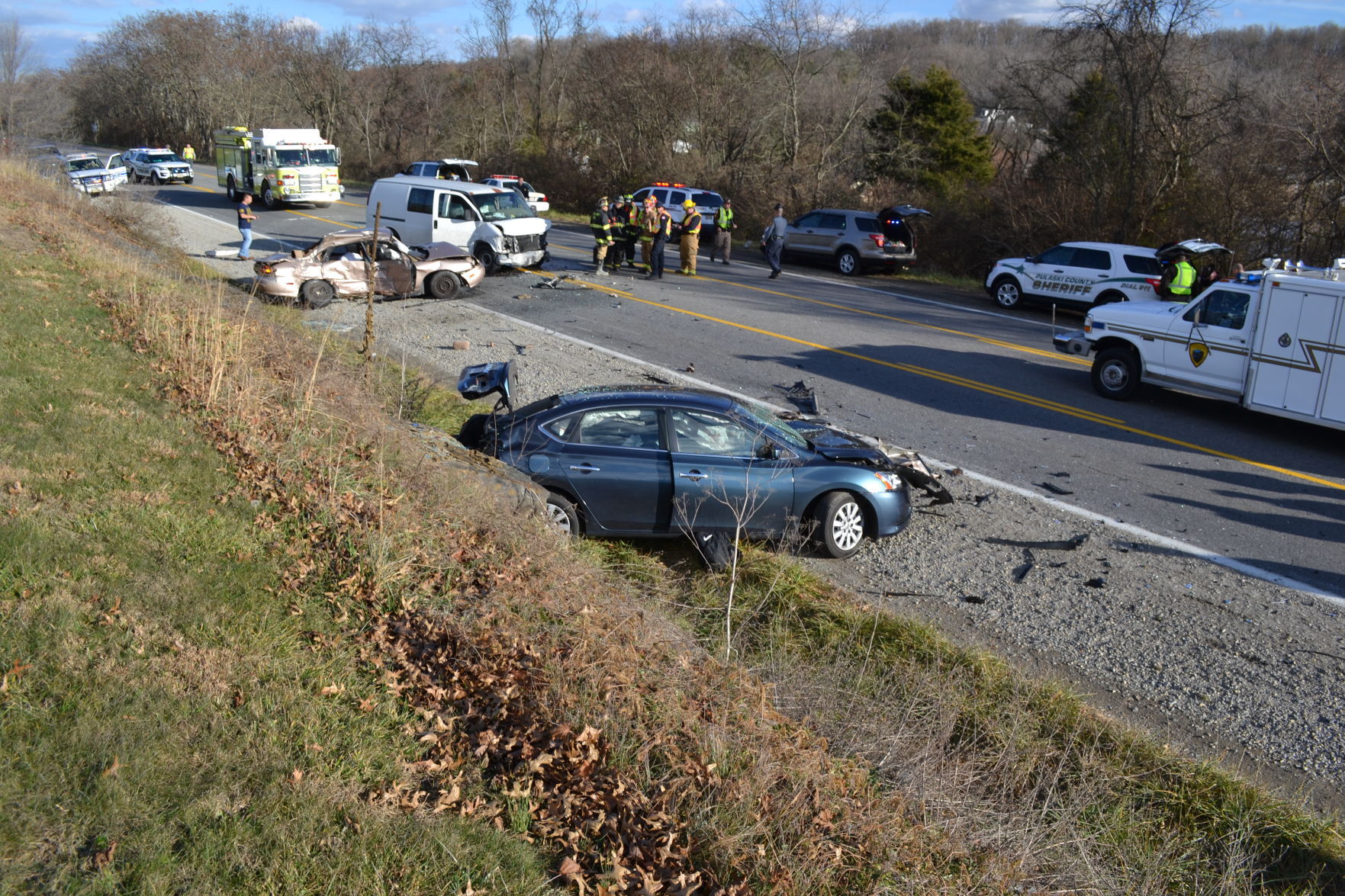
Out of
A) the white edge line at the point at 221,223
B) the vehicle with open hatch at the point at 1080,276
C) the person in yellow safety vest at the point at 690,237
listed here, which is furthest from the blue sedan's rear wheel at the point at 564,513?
the white edge line at the point at 221,223

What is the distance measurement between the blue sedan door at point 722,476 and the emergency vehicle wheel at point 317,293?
11.3m

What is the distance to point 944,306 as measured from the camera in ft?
68.3

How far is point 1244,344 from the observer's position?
38.6ft

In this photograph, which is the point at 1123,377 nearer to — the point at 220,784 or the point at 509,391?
the point at 509,391

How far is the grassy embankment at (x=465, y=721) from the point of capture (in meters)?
3.79

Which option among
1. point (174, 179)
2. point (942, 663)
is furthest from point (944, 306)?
point (174, 179)

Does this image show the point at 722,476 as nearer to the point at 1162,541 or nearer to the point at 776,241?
the point at 1162,541

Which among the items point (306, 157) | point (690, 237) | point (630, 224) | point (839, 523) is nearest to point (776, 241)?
point (690, 237)

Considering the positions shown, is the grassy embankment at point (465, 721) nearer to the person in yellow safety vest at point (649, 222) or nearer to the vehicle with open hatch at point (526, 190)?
the person in yellow safety vest at point (649, 222)

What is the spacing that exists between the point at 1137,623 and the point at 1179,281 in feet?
35.2

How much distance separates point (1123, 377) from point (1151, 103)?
1462cm

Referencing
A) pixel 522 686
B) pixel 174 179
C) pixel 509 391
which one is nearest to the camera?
pixel 522 686

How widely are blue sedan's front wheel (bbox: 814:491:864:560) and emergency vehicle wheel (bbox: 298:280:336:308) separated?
12.1 m

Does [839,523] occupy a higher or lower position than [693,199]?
lower
